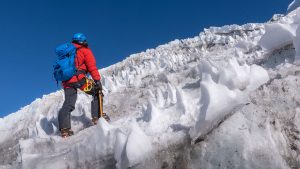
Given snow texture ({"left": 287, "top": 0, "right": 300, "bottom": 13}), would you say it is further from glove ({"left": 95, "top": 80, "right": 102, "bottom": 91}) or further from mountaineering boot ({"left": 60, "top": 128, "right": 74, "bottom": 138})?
mountaineering boot ({"left": 60, "top": 128, "right": 74, "bottom": 138})

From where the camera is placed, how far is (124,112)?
1127 centimetres

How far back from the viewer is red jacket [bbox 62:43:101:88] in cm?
1003

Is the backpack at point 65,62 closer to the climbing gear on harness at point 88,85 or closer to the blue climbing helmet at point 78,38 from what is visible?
the blue climbing helmet at point 78,38

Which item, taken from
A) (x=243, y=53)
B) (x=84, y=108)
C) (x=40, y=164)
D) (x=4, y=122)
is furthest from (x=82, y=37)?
(x=4, y=122)

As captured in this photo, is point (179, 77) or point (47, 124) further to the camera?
point (179, 77)

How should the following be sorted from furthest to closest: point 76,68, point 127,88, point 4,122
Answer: point 4,122 → point 127,88 → point 76,68

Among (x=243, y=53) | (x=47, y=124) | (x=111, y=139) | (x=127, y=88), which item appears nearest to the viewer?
(x=111, y=139)

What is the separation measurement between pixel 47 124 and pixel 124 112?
2.12 m

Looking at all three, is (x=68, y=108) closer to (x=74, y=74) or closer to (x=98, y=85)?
(x=74, y=74)

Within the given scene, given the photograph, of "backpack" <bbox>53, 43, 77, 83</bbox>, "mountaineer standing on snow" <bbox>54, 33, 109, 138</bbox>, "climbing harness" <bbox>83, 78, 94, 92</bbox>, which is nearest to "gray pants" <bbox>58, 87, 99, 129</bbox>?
"mountaineer standing on snow" <bbox>54, 33, 109, 138</bbox>

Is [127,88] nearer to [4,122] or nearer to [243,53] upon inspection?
[243,53]

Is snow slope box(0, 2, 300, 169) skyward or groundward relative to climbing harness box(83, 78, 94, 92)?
groundward

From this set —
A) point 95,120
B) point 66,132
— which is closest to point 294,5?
point 95,120

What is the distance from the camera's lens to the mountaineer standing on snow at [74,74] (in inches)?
385
